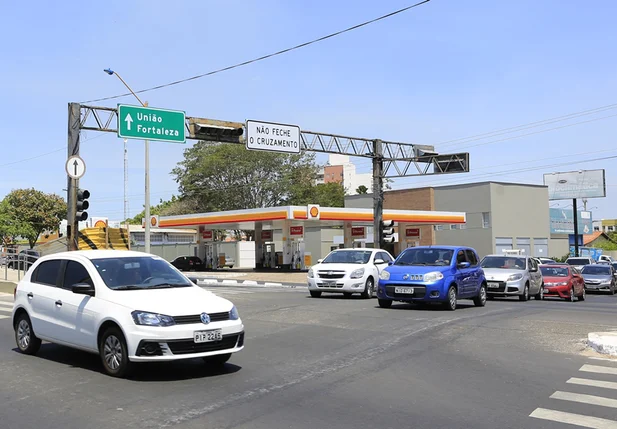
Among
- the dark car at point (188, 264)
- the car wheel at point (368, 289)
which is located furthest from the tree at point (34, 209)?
the car wheel at point (368, 289)

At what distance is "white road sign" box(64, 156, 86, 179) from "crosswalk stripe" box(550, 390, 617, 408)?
16.2 metres

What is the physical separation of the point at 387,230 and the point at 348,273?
1356 cm

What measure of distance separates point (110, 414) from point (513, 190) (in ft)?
211

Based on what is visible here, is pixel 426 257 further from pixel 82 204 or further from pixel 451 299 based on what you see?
pixel 82 204

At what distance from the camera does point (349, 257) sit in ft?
70.6

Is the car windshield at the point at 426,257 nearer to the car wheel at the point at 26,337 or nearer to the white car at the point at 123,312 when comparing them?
the white car at the point at 123,312

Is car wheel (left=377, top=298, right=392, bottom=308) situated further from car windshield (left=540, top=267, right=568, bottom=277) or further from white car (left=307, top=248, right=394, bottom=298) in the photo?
car windshield (left=540, top=267, right=568, bottom=277)

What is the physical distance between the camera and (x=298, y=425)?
622cm

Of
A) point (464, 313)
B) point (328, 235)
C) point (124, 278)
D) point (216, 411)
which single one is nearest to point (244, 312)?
point (464, 313)

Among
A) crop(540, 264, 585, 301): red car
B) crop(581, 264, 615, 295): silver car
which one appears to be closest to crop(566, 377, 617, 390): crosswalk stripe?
crop(540, 264, 585, 301): red car

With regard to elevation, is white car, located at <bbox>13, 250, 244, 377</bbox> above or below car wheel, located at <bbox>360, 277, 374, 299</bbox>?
above

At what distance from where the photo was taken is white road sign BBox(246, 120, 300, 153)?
28.0 meters

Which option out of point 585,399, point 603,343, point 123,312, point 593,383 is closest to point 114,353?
point 123,312

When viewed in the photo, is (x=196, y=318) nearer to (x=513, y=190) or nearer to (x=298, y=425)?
(x=298, y=425)
